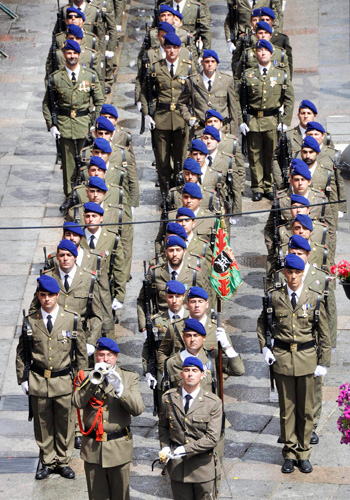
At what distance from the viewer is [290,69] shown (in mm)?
18703

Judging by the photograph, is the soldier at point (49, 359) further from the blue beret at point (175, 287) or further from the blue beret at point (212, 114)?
the blue beret at point (212, 114)

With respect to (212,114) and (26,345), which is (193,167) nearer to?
(212,114)

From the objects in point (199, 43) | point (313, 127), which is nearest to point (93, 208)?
point (313, 127)

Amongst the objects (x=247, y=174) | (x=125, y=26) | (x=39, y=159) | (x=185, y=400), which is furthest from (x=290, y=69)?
(x=185, y=400)

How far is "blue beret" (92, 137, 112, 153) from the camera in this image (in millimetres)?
15086

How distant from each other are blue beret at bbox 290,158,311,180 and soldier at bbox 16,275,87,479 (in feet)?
10.5

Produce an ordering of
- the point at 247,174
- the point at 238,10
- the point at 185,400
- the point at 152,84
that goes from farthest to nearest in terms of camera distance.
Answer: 1. the point at 238,10
2. the point at 247,174
3. the point at 152,84
4. the point at 185,400

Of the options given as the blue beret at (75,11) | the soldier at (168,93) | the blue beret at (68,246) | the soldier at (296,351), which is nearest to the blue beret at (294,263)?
the soldier at (296,351)

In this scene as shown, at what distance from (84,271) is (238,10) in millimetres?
9067

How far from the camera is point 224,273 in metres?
13.0

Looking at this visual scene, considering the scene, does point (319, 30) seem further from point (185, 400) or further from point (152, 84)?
point (185, 400)

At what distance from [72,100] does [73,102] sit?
Answer: 3cm

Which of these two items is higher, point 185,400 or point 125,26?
point 185,400

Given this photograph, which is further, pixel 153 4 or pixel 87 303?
pixel 153 4
